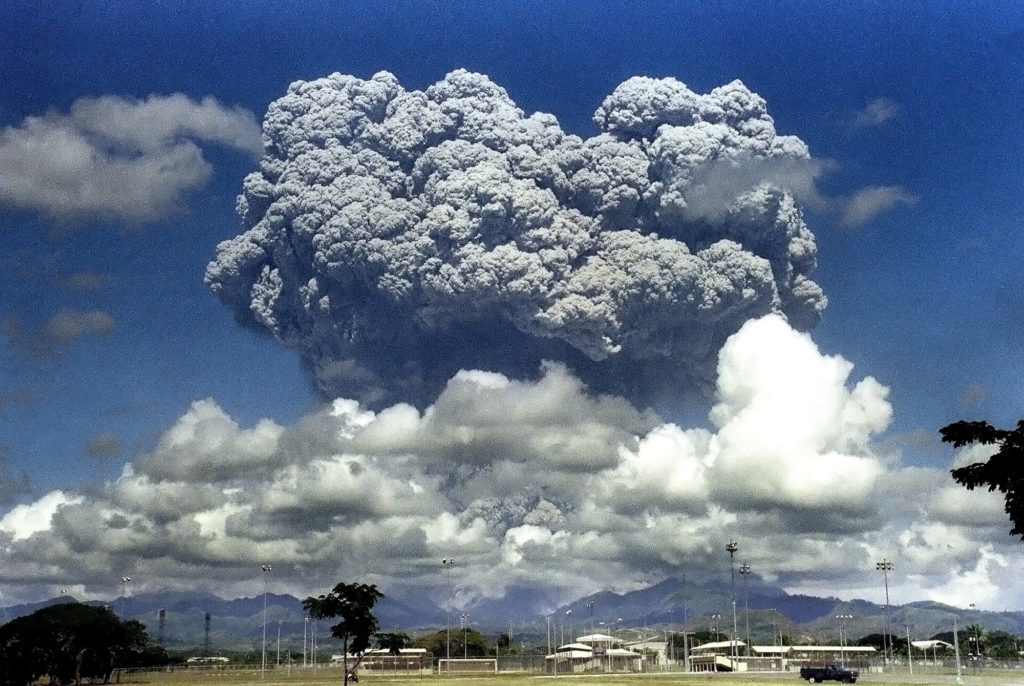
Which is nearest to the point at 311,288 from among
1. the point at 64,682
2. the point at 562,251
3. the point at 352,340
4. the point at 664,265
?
the point at 352,340

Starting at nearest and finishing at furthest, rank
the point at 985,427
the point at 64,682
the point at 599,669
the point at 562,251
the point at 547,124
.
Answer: the point at 985,427
the point at 64,682
the point at 599,669
the point at 562,251
the point at 547,124

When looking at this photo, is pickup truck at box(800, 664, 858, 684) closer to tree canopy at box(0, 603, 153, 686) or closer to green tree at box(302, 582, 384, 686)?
green tree at box(302, 582, 384, 686)

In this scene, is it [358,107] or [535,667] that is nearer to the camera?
[535,667]

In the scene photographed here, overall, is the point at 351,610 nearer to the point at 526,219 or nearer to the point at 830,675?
the point at 830,675

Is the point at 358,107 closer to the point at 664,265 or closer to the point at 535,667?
the point at 664,265

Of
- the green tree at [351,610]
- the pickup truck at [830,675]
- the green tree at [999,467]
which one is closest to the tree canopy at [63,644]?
the green tree at [351,610]

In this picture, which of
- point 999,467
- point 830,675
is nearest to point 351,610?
point 830,675
